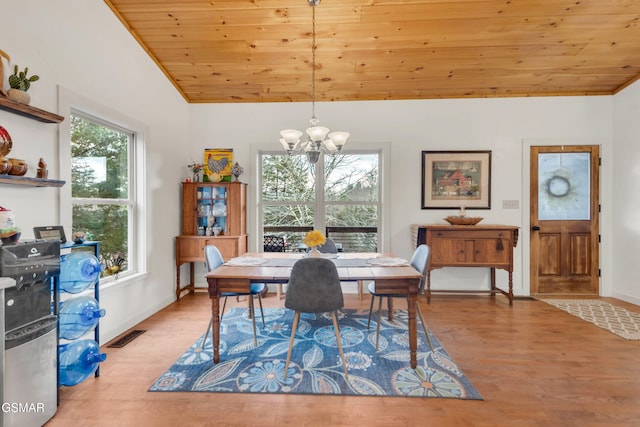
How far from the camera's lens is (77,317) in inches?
78.8

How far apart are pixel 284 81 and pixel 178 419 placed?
352 centimetres

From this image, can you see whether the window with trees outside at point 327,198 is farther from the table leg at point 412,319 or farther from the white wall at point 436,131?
the table leg at point 412,319

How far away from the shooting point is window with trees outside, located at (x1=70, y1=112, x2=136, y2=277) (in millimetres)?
2648

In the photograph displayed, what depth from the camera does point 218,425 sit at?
1692 mm

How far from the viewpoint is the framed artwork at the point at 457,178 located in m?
4.17

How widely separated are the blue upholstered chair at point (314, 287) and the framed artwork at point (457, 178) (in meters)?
2.57

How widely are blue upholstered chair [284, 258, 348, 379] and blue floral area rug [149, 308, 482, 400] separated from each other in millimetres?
149

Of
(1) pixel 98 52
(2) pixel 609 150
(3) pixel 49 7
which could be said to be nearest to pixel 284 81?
(1) pixel 98 52

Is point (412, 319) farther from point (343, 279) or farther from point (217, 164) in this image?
point (217, 164)

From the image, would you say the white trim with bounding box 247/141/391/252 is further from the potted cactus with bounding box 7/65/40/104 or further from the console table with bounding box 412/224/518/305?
the potted cactus with bounding box 7/65/40/104

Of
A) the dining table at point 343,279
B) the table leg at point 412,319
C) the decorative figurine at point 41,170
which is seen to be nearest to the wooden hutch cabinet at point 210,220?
the dining table at point 343,279

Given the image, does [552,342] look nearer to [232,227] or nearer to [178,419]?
[178,419]

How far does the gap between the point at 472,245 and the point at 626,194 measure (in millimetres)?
2050

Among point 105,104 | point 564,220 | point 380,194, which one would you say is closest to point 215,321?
point 105,104
